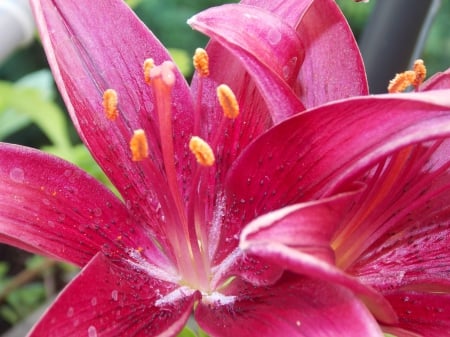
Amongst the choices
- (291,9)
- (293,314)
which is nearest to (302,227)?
(293,314)

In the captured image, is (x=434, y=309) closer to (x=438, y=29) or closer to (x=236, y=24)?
(x=236, y=24)

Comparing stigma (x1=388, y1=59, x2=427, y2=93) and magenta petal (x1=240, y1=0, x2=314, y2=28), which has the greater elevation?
magenta petal (x1=240, y1=0, x2=314, y2=28)

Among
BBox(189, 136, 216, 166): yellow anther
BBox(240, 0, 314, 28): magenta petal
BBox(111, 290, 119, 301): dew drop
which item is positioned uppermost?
BBox(240, 0, 314, 28): magenta petal

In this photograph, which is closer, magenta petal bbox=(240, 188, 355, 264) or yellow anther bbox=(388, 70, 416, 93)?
magenta petal bbox=(240, 188, 355, 264)

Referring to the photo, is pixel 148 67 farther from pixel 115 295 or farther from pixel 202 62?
pixel 115 295

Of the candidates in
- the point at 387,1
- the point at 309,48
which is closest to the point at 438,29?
the point at 387,1

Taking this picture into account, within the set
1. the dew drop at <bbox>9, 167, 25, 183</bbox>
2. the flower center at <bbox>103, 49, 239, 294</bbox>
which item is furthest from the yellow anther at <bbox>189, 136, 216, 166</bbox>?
the dew drop at <bbox>9, 167, 25, 183</bbox>

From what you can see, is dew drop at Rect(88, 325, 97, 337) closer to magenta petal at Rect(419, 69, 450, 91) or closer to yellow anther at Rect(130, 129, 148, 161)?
yellow anther at Rect(130, 129, 148, 161)
